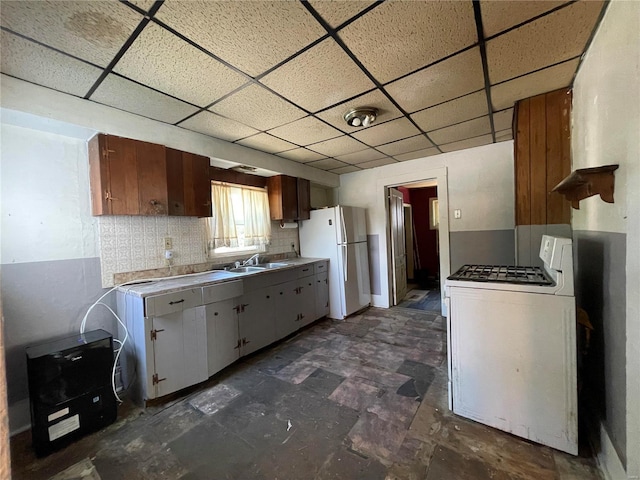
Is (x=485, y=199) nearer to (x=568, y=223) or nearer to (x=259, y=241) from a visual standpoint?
(x=568, y=223)

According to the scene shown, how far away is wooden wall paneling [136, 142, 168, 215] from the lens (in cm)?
226

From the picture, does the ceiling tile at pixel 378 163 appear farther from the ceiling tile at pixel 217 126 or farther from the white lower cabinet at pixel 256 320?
the white lower cabinet at pixel 256 320

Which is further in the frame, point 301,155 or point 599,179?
point 301,155

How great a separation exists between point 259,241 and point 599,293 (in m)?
3.28

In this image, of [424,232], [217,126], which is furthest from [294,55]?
[424,232]

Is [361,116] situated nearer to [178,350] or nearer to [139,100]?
[139,100]

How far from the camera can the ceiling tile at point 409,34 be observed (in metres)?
1.32

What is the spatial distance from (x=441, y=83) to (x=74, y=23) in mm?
2228

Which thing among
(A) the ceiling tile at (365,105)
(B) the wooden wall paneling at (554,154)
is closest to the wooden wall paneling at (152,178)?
(A) the ceiling tile at (365,105)

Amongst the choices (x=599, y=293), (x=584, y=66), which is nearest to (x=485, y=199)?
(x=584, y=66)

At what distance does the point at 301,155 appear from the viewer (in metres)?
3.57

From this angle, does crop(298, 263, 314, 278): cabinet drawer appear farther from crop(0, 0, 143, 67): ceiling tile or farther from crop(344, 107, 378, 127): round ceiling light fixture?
crop(0, 0, 143, 67): ceiling tile

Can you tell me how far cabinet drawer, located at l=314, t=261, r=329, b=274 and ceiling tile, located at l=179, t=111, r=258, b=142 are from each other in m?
1.92

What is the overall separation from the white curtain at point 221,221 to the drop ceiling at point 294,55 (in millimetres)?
849
